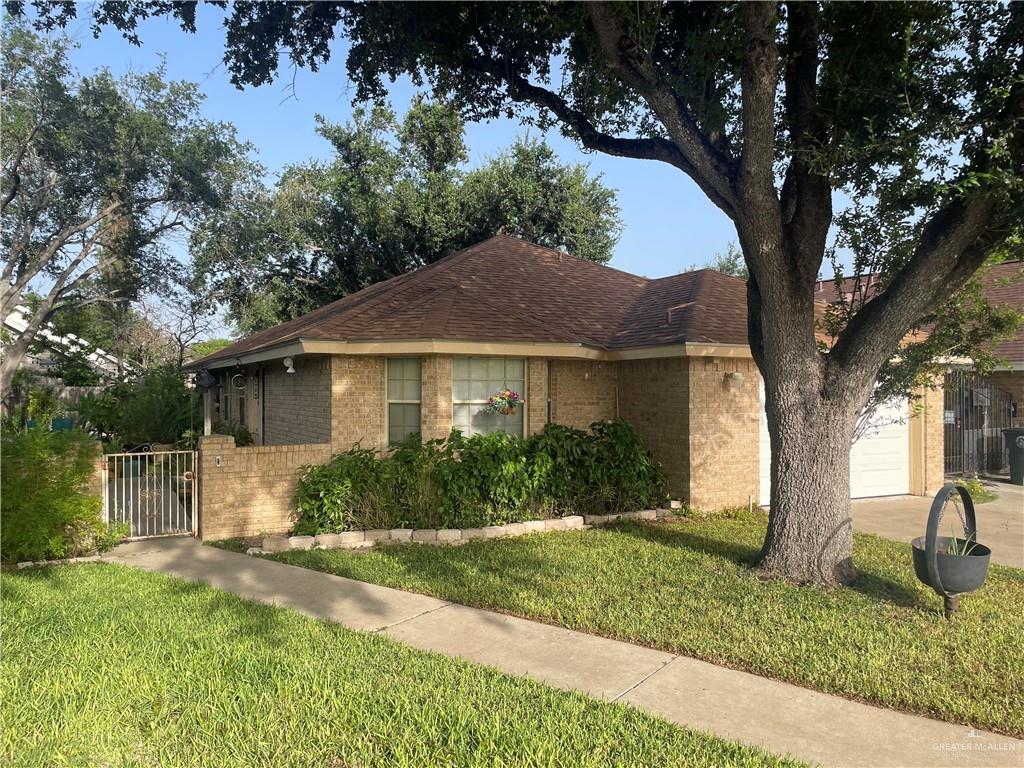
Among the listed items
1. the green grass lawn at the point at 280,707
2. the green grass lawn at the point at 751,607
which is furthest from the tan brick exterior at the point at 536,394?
the green grass lawn at the point at 280,707

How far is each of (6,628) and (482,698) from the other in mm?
4013

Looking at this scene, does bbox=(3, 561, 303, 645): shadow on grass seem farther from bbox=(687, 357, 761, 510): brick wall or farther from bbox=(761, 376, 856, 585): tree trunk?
bbox=(687, 357, 761, 510): brick wall

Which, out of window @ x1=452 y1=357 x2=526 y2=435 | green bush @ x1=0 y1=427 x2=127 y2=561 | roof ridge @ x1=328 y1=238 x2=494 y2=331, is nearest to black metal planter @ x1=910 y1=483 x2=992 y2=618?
window @ x1=452 y1=357 x2=526 y2=435

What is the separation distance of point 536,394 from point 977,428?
1214cm

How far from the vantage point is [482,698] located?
3.97 metres

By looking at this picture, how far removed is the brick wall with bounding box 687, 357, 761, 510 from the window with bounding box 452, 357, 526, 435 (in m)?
A: 2.84

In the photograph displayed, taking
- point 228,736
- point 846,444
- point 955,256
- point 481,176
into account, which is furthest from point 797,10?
point 481,176

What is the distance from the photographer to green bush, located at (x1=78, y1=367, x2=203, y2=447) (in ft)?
55.0

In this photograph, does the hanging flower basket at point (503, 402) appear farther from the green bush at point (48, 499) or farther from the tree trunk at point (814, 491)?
the green bush at point (48, 499)

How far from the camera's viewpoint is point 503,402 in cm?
994

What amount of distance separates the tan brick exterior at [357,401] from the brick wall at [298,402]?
161 mm

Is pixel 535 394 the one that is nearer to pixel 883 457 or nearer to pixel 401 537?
pixel 401 537

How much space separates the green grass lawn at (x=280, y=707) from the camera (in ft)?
11.0

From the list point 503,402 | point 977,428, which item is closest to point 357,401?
point 503,402
